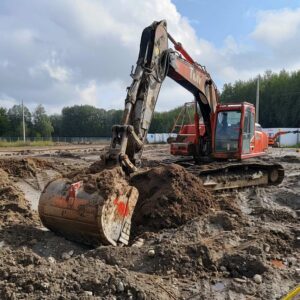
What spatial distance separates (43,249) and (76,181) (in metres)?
1.05

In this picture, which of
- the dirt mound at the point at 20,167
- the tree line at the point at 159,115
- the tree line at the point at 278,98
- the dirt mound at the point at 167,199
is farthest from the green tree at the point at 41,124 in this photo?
the dirt mound at the point at 167,199

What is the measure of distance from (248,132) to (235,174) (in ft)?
4.18

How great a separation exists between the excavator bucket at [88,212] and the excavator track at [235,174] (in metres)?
3.71

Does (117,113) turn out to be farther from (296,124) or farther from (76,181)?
(76,181)

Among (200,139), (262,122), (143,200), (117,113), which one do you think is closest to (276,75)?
(262,122)

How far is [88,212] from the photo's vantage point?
5.50 m

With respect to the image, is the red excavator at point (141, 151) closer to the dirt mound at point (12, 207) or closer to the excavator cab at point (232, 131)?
the excavator cab at point (232, 131)

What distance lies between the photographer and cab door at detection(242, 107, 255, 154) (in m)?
10.8

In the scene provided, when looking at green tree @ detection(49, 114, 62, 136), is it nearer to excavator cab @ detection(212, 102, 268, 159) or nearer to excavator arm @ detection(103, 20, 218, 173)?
excavator cab @ detection(212, 102, 268, 159)

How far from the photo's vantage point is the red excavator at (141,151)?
18.5 ft

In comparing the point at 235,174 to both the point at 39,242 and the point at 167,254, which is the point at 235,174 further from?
the point at 39,242

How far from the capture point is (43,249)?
224 inches

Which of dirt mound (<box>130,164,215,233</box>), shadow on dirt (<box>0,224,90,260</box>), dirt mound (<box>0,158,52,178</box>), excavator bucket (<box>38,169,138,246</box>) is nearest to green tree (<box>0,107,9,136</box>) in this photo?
dirt mound (<box>0,158,52,178</box>)

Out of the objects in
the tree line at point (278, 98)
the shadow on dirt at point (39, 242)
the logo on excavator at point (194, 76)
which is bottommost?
the shadow on dirt at point (39, 242)
